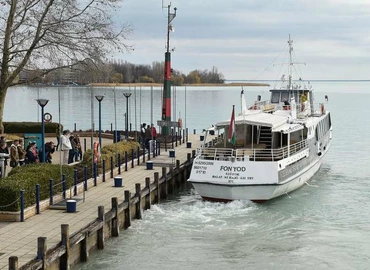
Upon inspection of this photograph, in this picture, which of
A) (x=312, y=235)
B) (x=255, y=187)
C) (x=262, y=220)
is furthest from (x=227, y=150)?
(x=312, y=235)

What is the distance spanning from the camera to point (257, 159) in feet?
92.8

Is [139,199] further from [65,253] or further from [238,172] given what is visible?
[65,253]

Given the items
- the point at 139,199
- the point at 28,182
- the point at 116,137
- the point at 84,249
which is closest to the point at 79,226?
the point at 84,249

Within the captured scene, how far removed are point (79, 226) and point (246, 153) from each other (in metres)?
10.5

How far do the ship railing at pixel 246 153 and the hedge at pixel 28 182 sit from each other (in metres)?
6.54

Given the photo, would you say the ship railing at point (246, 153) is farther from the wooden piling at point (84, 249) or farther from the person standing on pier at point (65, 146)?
the wooden piling at point (84, 249)

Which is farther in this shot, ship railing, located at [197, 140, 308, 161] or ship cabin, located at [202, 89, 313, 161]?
ship cabin, located at [202, 89, 313, 161]

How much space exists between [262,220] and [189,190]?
7.12 m

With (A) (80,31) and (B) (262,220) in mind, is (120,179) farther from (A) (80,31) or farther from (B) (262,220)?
(A) (80,31)

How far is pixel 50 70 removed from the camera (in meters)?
38.0

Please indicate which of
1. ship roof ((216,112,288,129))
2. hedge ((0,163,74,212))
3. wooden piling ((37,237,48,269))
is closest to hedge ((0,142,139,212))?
hedge ((0,163,74,212))

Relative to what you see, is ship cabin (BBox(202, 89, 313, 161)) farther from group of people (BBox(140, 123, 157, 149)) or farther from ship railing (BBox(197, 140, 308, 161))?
Result: group of people (BBox(140, 123, 157, 149))

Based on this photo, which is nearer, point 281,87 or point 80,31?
point 80,31

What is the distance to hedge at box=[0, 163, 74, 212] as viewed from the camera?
754 inches
